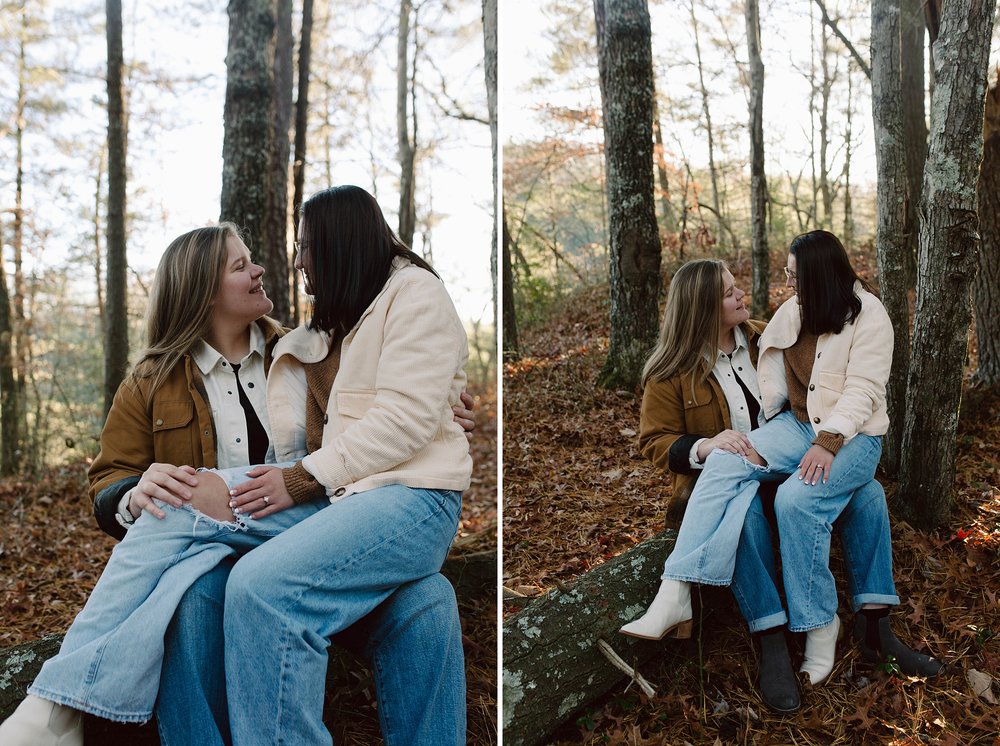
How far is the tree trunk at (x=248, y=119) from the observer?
498 cm

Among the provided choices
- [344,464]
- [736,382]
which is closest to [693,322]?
[736,382]

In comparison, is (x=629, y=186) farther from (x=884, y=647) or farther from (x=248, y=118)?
(x=884, y=647)

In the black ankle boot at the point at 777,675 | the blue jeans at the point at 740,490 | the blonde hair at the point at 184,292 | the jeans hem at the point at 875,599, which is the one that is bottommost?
the black ankle boot at the point at 777,675

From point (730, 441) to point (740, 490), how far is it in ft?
0.69

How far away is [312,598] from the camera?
2312mm

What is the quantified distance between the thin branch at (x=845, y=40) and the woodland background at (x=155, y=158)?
4.49 m

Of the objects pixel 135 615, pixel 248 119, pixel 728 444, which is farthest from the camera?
pixel 248 119

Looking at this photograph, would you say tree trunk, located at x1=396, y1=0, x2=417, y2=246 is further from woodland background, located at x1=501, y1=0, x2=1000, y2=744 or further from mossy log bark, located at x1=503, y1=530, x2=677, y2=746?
mossy log bark, located at x1=503, y1=530, x2=677, y2=746

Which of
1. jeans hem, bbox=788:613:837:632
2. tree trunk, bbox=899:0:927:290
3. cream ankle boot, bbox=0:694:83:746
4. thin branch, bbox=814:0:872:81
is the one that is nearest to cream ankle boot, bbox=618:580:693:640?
jeans hem, bbox=788:613:837:632

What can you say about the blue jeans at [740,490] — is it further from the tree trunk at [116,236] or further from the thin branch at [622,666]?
the tree trunk at [116,236]

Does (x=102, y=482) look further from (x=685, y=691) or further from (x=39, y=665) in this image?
(x=685, y=691)

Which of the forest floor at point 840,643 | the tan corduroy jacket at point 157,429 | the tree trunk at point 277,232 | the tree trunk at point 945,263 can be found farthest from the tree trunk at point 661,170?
the tan corduroy jacket at point 157,429

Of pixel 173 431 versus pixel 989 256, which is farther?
pixel 989 256

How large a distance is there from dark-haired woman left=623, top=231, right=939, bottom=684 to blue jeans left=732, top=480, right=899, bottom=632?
0.18 ft
